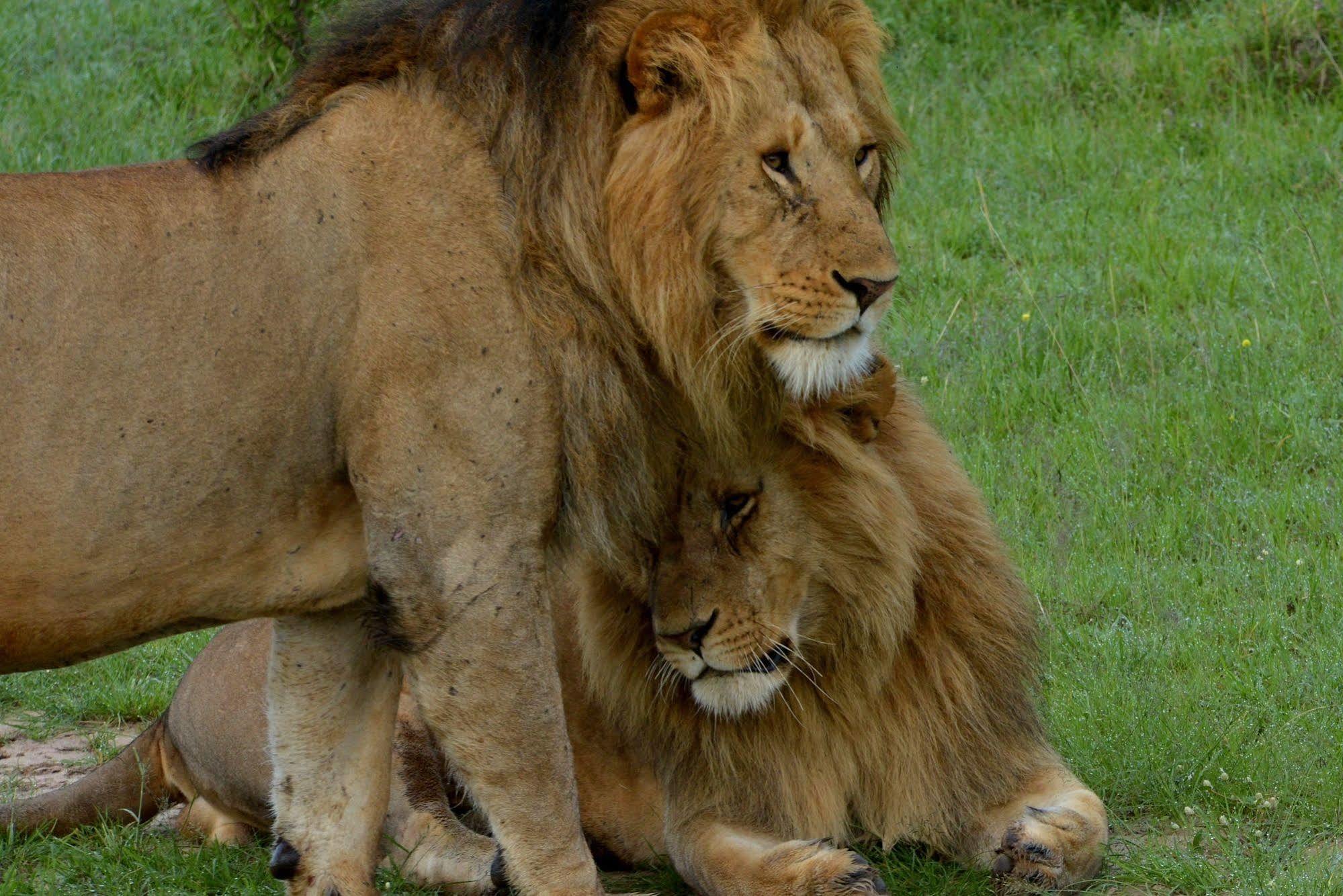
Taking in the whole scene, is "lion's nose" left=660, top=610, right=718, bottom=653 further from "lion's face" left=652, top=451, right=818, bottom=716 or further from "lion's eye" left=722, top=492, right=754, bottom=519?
"lion's eye" left=722, top=492, right=754, bottom=519

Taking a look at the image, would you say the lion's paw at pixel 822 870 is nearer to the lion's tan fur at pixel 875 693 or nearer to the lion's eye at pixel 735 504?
the lion's tan fur at pixel 875 693

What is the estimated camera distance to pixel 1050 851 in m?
3.33

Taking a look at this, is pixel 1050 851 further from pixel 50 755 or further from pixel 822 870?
pixel 50 755

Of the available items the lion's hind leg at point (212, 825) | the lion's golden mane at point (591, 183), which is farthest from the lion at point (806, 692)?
the lion's golden mane at point (591, 183)

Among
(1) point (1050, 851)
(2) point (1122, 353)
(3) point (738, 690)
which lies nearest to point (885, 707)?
(3) point (738, 690)

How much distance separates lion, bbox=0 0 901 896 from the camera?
9.34 feet

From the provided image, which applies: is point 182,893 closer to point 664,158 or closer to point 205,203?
point 205,203

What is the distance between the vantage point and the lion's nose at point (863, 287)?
292 centimetres

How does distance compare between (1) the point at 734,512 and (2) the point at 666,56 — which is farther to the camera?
(1) the point at 734,512

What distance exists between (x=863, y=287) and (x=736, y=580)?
→ 0.70 metres

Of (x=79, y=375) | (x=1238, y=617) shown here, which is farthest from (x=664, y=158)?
(x=1238, y=617)

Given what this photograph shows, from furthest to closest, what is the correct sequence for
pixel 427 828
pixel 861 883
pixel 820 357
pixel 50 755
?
pixel 50 755 < pixel 427 828 < pixel 861 883 < pixel 820 357

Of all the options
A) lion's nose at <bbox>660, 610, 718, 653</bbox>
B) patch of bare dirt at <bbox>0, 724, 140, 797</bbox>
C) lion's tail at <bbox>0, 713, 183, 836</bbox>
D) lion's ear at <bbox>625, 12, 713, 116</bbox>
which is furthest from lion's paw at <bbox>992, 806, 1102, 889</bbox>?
patch of bare dirt at <bbox>0, 724, 140, 797</bbox>

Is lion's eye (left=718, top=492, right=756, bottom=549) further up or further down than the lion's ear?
further down
